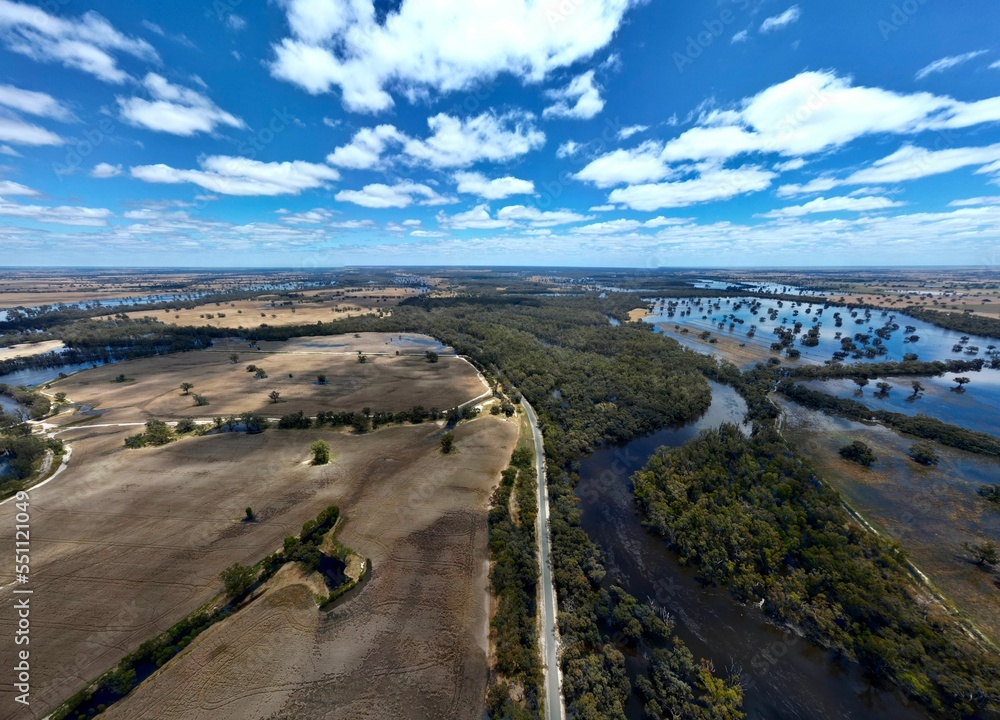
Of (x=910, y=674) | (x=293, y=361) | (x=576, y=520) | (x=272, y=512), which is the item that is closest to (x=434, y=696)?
(x=576, y=520)

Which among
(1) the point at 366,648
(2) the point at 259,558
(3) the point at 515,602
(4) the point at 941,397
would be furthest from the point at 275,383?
(4) the point at 941,397

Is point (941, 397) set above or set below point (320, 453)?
below

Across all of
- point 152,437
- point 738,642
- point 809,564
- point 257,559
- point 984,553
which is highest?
point 152,437

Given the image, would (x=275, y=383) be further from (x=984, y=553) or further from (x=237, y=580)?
(x=984, y=553)

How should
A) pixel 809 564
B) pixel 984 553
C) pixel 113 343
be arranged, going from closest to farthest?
pixel 809 564 → pixel 984 553 → pixel 113 343

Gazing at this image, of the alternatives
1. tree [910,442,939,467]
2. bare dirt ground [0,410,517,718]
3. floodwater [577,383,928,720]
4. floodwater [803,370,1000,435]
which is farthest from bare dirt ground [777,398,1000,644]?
bare dirt ground [0,410,517,718]

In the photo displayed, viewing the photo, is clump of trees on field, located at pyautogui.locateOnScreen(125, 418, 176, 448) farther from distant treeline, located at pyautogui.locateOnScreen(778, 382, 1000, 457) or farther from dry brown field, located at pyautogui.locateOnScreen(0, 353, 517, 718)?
distant treeline, located at pyautogui.locateOnScreen(778, 382, 1000, 457)

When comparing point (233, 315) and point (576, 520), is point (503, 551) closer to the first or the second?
point (576, 520)

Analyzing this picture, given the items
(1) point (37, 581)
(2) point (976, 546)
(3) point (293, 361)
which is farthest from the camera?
(3) point (293, 361)
